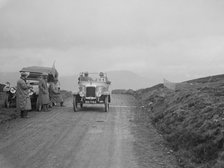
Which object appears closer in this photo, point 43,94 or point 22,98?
point 22,98

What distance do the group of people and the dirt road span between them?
977mm

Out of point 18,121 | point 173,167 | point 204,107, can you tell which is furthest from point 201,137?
point 18,121

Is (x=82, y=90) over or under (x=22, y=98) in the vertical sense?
over

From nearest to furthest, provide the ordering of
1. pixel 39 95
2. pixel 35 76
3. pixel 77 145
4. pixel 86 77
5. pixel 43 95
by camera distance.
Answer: pixel 77 145, pixel 39 95, pixel 43 95, pixel 86 77, pixel 35 76

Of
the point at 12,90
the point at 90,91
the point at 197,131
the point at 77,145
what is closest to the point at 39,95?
the point at 12,90

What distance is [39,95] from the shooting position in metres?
20.8

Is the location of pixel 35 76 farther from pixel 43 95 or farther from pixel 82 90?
pixel 82 90

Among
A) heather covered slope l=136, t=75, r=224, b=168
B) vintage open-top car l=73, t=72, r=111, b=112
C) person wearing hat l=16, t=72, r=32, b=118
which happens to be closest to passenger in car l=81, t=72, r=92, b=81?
vintage open-top car l=73, t=72, r=111, b=112

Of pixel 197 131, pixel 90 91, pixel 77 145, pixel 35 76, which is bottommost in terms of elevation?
pixel 77 145

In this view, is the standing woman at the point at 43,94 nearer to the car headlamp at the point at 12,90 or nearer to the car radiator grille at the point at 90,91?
the car headlamp at the point at 12,90

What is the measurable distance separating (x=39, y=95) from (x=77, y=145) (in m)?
10.0

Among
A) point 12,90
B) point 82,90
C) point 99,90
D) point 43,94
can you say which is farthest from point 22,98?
point 99,90

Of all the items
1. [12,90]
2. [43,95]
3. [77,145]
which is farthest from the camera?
[12,90]

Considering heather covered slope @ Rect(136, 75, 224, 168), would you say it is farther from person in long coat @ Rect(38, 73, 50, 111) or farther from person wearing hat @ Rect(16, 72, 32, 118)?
person in long coat @ Rect(38, 73, 50, 111)
